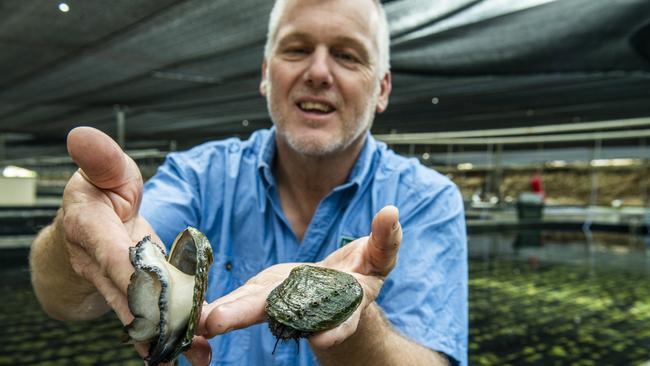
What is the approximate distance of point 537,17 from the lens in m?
4.58

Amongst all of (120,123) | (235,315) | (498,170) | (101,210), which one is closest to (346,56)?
Answer: (101,210)

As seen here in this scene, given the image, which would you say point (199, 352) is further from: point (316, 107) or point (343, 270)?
point (316, 107)

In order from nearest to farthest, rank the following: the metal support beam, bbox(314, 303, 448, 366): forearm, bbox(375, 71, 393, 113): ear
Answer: bbox(314, 303, 448, 366): forearm, bbox(375, 71, 393, 113): ear, the metal support beam

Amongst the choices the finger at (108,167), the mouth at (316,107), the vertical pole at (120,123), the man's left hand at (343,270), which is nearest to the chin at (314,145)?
the mouth at (316,107)

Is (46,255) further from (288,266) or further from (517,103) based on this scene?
(517,103)

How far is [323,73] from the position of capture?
192cm

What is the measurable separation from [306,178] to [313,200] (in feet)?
0.31

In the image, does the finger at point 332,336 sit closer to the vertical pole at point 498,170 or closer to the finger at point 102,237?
the finger at point 102,237

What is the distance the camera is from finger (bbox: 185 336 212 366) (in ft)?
3.69

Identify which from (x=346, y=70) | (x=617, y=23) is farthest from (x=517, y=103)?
(x=346, y=70)

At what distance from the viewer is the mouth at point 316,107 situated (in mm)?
1972

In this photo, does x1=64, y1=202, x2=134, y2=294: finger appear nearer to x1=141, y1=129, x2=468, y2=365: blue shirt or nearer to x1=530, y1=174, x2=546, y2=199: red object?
x1=141, y1=129, x2=468, y2=365: blue shirt

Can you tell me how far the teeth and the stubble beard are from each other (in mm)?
85

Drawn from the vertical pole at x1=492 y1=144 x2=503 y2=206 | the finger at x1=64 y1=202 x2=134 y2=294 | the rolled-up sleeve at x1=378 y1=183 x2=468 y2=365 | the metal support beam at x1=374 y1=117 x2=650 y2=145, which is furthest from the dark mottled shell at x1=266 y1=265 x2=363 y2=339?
the vertical pole at x1=492 y1=144 x2=503 y2=206
